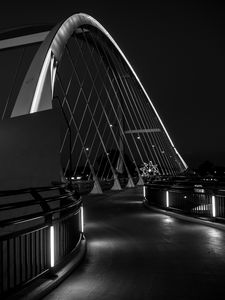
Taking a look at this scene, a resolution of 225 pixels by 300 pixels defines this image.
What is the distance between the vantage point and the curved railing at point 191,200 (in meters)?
13.4

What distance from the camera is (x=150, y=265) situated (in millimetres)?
7723

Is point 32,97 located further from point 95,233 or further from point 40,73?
point 95,233

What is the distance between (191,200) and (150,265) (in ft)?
26.4

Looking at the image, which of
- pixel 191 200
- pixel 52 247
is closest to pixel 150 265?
pixel 52 247

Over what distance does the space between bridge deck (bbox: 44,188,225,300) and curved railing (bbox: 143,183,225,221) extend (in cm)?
74

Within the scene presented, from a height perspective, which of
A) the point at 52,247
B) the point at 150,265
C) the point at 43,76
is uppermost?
the point at 43,76

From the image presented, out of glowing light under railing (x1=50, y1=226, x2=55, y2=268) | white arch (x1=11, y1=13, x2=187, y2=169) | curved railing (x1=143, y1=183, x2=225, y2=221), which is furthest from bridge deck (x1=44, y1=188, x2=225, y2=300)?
white arch (x1=11, y1=13, x2=187, y2=169)

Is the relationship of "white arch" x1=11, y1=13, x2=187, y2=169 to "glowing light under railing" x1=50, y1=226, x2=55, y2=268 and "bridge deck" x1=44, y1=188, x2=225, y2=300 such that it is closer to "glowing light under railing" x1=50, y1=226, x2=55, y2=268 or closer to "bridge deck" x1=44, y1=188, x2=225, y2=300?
"bridge deck" x1=44, y1=188, x2=225, y2=300

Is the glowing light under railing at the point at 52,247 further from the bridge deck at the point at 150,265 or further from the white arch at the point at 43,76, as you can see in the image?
the white arch at the point at 43,76

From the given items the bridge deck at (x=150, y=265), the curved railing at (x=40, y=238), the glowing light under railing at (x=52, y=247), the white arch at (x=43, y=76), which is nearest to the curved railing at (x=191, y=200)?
the bridge deck at (x=150, y=265)

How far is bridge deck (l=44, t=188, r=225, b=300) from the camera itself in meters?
5.92

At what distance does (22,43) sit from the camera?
23844 millimetres

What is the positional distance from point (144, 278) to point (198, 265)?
52.6 inches

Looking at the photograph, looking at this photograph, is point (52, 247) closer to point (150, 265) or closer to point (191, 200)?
point (150, 265)
